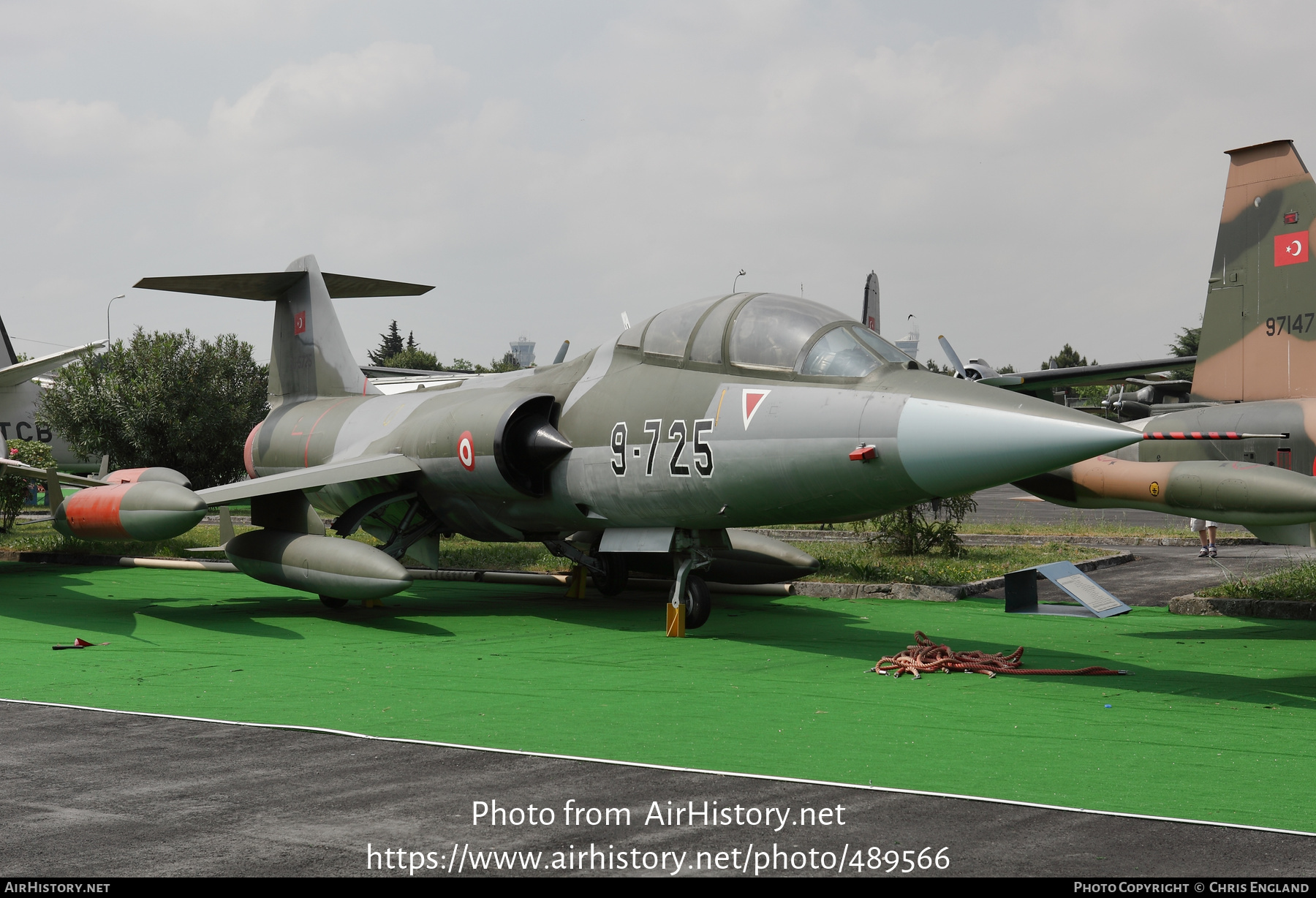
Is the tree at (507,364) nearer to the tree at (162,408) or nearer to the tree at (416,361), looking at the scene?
the tree at (416,361)

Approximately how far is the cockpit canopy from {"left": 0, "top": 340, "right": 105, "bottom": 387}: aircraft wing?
33.1 feet

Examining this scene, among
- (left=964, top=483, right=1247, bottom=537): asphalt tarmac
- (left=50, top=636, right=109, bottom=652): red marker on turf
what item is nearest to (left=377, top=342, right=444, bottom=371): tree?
(left=964, top=483, right=1247, bottom=537): asphalt tarmac

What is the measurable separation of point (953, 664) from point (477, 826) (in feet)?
16.2

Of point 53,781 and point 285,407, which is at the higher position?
point 285,407

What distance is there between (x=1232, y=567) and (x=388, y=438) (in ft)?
39.0

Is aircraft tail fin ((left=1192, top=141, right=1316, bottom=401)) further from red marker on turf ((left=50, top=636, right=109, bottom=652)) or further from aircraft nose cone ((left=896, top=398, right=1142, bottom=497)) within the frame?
red marker on turf ((left=50, top=636, right=109, bottom=652))

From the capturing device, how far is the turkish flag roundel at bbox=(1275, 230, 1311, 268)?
36.1 ft

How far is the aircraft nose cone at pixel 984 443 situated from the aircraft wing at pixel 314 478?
6375mm

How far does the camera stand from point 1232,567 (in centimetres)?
1614

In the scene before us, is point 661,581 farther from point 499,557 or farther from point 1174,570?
point 1174,570

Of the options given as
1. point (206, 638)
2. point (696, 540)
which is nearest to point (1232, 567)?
point (696, 540)

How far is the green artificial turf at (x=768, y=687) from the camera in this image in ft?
18.0

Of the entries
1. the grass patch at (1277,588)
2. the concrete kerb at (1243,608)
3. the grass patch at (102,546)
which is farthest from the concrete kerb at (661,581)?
the grass patch at (1277,588)
